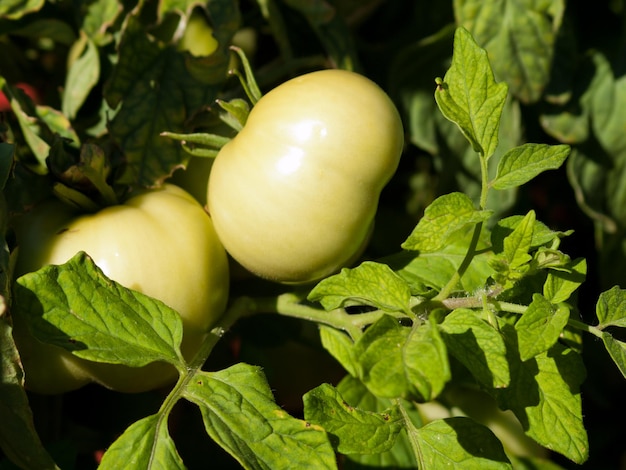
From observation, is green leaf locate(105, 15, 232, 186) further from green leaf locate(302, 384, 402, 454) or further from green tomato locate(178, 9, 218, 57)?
green leaf locate(302, 384, 402, 454)

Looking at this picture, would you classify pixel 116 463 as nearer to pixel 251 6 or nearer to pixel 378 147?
pixel 378 147

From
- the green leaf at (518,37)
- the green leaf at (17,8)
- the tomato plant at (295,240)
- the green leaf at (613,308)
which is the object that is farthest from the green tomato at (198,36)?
the green leaf at (613,308)

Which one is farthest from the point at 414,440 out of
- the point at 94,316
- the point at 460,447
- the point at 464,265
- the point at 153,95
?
the point at 153,95

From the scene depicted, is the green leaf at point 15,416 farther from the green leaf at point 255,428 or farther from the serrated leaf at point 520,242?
the serrated leaf at point 520,242

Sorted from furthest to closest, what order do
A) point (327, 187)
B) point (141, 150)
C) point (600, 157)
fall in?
point (600, 157), point (141, 150), point (327, 187)

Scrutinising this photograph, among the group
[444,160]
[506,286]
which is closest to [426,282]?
[506,286]

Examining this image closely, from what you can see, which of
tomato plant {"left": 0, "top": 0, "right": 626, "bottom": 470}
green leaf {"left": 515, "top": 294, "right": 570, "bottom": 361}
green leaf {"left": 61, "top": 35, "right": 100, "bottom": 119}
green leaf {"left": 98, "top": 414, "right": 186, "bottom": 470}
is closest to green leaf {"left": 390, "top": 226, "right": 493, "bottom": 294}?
tomato plant {"left": 0, "top": 0, "right": 626, "bottom": 470}
